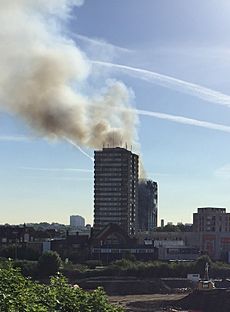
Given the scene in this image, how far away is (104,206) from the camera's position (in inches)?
6348

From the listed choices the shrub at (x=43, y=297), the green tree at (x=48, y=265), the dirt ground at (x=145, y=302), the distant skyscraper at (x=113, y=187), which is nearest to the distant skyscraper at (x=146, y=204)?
the distant skyscraper at (x=113, y=187)

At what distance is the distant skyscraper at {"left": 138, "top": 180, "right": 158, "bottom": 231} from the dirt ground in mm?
94691

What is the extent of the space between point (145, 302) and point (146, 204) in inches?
4279

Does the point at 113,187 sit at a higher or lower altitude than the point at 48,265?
higher

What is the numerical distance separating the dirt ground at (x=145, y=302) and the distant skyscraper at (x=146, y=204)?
3728 inches

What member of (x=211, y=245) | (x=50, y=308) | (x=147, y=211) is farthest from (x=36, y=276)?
(x=147, y=211)

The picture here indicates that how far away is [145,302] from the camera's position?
73.6 m

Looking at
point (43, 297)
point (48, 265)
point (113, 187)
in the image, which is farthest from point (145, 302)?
point (113, 187)

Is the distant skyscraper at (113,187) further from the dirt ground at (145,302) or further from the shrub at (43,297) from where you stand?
the shrub at (43,297)

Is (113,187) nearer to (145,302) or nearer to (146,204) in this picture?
(146,204)

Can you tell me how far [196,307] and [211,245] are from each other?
7053 cm

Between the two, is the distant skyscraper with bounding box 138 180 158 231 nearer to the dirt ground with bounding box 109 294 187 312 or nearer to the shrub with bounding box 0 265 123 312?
the dirt ground with bounding box 109 294 187 312

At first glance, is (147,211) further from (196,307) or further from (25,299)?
(25,299)

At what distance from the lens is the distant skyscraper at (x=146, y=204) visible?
180250 millimetres
